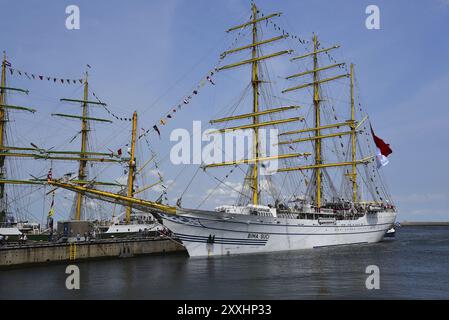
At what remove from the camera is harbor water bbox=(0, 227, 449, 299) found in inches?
989

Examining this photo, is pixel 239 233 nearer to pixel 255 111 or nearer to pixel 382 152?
pixel 255 111

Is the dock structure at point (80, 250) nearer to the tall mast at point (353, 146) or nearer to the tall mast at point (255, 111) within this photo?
the tall mast at point (255, 111)

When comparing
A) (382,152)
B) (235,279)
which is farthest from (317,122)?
(235,279)

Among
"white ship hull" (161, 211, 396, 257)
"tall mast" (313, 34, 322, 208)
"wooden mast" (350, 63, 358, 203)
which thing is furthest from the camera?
"wooden mast" (350, 63, 358, 203)

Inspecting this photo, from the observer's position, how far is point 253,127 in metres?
55.8

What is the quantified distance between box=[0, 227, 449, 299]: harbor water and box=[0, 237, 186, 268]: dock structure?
1.35 metres

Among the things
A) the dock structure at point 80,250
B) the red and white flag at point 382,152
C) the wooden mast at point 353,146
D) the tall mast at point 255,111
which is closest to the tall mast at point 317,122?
the wooden mast at point 353,146

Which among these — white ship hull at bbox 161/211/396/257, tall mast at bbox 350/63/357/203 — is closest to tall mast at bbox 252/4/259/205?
white ship hull at bbox 161/211/396/257

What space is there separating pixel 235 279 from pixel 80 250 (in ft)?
65.8

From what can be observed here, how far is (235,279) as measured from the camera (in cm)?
3022

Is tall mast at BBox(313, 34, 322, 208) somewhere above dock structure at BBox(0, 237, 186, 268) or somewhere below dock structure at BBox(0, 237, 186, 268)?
above

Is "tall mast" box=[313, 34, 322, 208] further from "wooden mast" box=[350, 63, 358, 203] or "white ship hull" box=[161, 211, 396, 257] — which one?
"white ship hull" box=[161, 211, 396, 257]

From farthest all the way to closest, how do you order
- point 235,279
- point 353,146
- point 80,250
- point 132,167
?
point 353,146 → point 132,167 → point 80,250 → point 235,279
